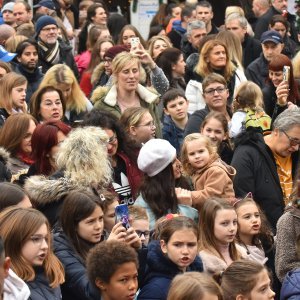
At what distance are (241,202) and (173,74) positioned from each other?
15.7ft

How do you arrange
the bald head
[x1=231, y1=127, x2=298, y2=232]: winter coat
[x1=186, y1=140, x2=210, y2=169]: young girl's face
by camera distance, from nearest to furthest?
1. [x1=186, y1=140, x2=210, y2=169]: young girl's face
2. [x1=231, y1=127, x2=298, y2=232]: winter coat
3. the bald head

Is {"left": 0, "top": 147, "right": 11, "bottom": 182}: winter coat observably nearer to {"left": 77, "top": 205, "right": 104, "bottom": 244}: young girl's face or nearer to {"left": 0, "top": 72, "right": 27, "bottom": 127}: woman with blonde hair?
{"left": 77, "top": 205, "right": 104, "bottom": 244}: young girl's face

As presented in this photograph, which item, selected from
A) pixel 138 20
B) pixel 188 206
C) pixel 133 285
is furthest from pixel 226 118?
pixel 138 20

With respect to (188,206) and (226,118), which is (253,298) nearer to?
(188,206)

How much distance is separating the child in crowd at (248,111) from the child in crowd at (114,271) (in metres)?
4.33

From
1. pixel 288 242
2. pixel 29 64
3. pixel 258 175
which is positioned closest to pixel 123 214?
pixel 288 242

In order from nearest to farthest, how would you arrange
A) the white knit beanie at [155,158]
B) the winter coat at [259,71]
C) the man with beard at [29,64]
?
the white knit beanie at [155,158]
the man with beard at [29,64]
the winter coat at [259,71]

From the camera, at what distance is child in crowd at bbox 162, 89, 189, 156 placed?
12758 mm

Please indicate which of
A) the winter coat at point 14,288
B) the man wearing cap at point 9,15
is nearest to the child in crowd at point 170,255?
the winter coat at point 14,288

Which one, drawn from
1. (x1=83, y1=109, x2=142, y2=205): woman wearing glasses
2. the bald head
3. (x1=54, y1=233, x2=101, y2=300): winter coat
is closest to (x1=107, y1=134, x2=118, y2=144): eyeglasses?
(x1=83, y1=109, x2=142, y2=205): woman wearing glasses

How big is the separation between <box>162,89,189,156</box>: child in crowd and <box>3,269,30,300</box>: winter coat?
5.53 m

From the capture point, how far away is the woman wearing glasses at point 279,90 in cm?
1305

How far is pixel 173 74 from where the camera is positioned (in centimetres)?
1475

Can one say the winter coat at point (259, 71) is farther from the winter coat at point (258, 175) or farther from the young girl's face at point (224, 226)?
the young girl's face at point (224, 226)
